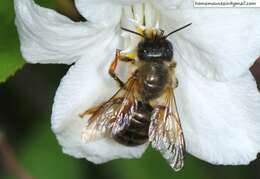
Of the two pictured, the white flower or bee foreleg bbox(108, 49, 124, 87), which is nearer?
the white flower

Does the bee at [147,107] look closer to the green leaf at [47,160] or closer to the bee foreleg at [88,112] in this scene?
the bee foreleg at [88,112]

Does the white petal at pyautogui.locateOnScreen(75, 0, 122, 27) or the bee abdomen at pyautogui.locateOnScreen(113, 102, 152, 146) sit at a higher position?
the white petal at pyautogui.locateOnScreen(75, 0, 122, 27)

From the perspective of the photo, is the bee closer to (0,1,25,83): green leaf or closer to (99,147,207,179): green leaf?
(0,1,25,83): green leaf

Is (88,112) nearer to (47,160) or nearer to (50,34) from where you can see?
(50,34)

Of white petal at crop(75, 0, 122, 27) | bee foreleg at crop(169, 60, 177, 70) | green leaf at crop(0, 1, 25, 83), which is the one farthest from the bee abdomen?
green leaf at crop(0, 1, 25, 83)

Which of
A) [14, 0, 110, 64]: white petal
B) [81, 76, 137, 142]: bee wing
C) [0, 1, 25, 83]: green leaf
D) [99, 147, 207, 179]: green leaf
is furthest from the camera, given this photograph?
[99, 147, 207, 179]: green leaf
